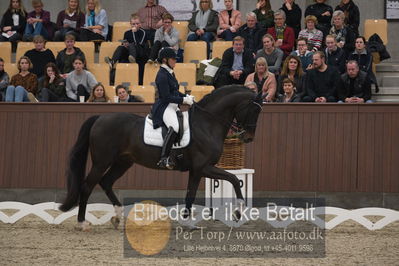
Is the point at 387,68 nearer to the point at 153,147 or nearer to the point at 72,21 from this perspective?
the point at 72,21

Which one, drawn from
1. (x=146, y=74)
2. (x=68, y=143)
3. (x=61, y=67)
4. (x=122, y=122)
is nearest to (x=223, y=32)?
(x=146, y=74)

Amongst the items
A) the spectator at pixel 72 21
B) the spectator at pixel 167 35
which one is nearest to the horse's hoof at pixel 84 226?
the spectator at pixel 167 35

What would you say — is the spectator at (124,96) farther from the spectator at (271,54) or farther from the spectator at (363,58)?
the spectator at (363,58)

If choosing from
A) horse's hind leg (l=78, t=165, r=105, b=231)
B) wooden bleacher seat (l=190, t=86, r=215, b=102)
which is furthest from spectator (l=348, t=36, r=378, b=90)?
horse's hind leg (l=78, t=165, r=105, b=231)

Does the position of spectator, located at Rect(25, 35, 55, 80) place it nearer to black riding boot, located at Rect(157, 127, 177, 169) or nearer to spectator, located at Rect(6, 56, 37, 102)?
spectator, located at Rect(6, 56, 37, 102)

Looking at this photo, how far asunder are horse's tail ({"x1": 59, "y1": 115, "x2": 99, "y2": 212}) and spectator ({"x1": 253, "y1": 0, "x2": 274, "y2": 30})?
5277 millimetres

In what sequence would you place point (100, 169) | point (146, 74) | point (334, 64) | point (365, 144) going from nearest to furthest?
point (100, 169) → point (365, 144) → point (334, 64) → point (146, 74)

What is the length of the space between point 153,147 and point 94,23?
621cm

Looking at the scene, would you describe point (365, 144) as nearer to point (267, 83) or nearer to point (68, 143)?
point (267, 83)

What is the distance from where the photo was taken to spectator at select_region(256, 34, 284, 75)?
40.4ft

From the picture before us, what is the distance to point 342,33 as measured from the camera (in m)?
12.7

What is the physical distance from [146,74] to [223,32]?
1645mm

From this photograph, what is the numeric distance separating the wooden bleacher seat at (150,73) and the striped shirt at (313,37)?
8.13ft

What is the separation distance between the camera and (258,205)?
36.1 ft
